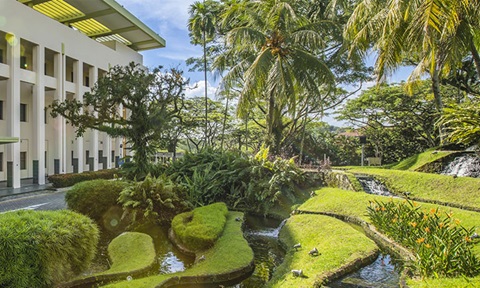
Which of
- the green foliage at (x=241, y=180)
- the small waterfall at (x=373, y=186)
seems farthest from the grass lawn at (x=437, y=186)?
the green foliage at (x=241, y=180)

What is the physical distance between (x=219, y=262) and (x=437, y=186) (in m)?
7.02

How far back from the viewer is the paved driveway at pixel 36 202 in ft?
34.9

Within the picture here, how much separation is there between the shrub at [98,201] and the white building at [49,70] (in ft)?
17.9

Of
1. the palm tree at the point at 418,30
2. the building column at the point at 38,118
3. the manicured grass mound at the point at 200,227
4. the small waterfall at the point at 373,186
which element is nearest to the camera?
the palm tree at the point at 418,30

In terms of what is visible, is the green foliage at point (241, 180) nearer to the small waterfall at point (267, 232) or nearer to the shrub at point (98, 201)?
the small waterfall at point (267, 232)

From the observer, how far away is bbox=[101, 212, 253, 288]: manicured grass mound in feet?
14.7

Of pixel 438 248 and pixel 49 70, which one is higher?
pixel 49 70

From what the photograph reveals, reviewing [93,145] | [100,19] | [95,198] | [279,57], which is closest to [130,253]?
[95,198]

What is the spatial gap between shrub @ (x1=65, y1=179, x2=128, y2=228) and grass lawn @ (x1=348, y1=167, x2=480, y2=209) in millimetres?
8136

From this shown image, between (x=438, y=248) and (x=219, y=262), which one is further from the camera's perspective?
(x=219, y=262)

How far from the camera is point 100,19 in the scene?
20984 mm

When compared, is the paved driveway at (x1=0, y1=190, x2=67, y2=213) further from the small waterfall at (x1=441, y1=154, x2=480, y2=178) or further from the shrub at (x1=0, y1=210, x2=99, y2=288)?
the small waterfall at (x1=441, y1=154, x2=480, y2=178)

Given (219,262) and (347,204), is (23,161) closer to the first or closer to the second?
(219,262)

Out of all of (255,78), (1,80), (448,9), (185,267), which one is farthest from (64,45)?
(448,9)
